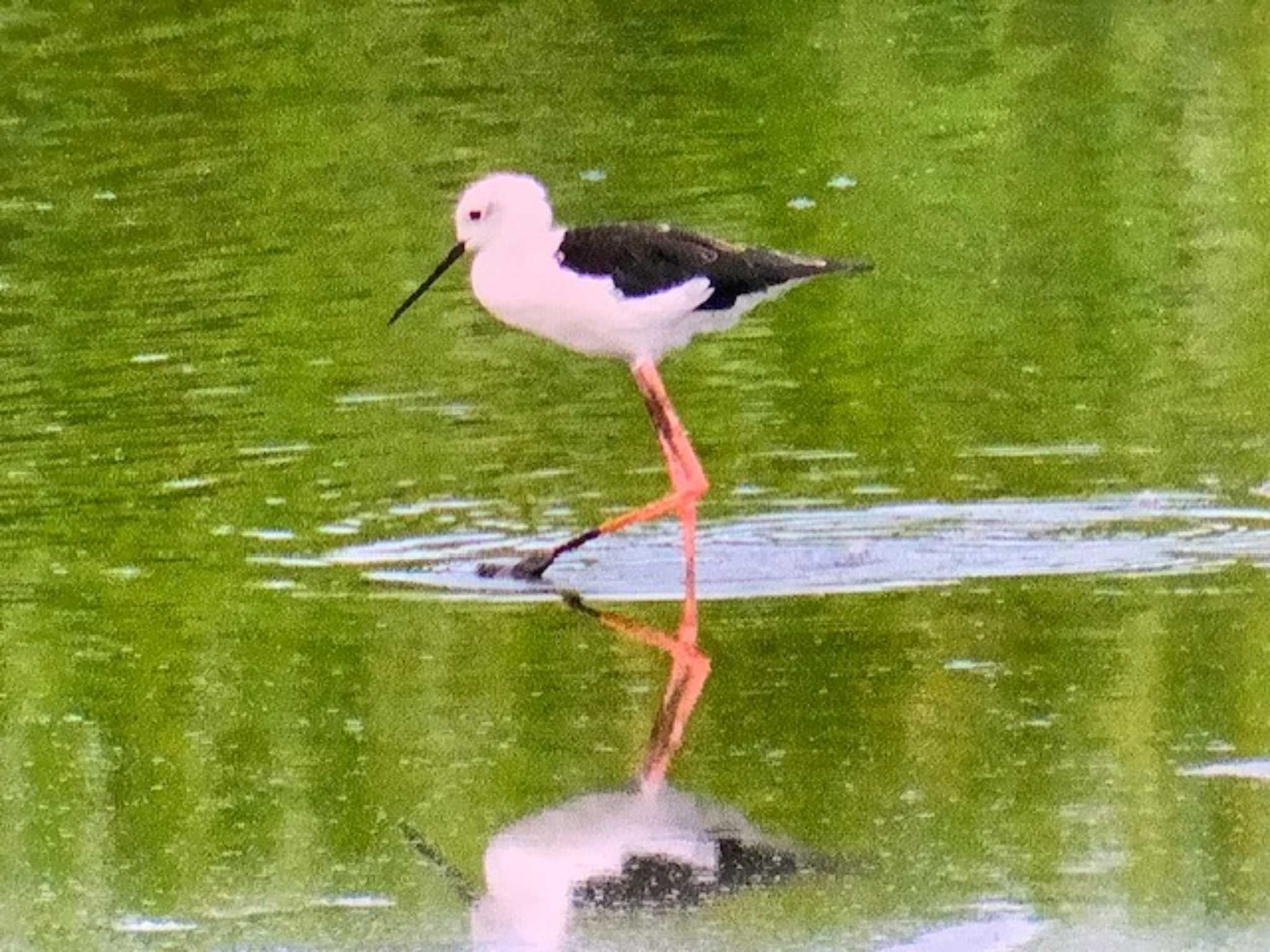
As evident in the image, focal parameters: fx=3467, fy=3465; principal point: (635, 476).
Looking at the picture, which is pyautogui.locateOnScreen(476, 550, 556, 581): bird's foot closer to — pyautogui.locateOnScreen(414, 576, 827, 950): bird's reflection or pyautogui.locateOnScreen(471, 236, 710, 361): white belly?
pyautogui.locateOnScreen(471, 236, 710, 361): white belly

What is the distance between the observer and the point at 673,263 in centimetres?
903

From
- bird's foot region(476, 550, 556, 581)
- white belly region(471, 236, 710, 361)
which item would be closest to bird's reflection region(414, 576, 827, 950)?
bird's foot region(476, 550, 556, 581)

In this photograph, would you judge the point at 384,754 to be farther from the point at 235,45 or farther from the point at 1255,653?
the point at 235,45

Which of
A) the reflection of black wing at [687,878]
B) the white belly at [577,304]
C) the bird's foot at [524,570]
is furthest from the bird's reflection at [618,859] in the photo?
the white belly at [577,304]

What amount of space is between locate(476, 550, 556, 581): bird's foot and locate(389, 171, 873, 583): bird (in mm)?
228

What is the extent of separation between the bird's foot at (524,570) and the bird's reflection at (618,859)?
160cm

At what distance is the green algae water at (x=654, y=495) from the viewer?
647 centimetres

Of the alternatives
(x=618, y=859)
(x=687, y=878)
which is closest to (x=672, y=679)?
(x=618, y=859)

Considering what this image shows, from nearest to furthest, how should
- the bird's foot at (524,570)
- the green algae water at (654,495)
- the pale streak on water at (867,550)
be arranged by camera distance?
the green algae water at (654,495), the pale streak on water at (867,550), the bird's foot at (524,570)

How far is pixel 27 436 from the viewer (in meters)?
10.3

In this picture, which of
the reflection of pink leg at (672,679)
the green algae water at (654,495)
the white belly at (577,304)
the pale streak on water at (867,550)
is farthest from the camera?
the white belly at (577,304)

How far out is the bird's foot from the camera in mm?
8578

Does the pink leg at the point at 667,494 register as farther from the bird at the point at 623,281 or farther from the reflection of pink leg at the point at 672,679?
the reflection of pink leg at the point at 672,679

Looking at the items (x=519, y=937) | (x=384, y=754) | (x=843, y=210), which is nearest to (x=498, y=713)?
(x=384, y=754)
